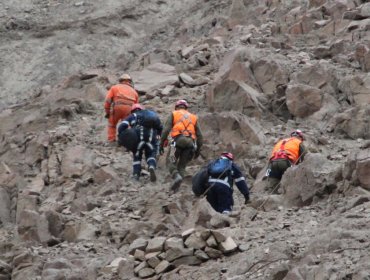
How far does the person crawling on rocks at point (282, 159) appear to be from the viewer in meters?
14.6

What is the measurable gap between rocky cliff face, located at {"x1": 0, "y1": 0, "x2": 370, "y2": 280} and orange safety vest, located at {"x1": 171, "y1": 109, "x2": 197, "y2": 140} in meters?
0.89

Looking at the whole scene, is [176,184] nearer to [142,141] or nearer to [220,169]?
[142,141]

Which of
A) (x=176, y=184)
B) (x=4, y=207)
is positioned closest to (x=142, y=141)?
(x=176, y=184)

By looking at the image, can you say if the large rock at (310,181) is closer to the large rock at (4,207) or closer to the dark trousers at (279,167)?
the dark trousers at (279,167)

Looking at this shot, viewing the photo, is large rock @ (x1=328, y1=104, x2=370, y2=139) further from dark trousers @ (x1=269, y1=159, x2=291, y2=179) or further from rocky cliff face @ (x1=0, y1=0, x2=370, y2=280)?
dark trousers @ (x1=269, y1=159, x2=291, y2=179)

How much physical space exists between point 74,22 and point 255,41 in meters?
10.7

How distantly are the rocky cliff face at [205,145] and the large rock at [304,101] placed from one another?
3cm

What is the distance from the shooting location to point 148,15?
3219cm

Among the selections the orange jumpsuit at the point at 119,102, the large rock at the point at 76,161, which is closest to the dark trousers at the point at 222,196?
the large rock at the point at 76,161

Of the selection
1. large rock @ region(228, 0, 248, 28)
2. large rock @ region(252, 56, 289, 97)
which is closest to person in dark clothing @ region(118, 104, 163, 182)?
large rock @ region(252, 56, 289, 97)

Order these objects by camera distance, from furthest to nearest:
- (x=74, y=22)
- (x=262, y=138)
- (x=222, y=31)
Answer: (x=74, y=22) < (x=222, y=31) < (x=262, y=138)

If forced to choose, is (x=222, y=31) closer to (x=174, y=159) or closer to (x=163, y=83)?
(x=163, y=83)

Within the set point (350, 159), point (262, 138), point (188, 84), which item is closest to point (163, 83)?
point (188, 84)

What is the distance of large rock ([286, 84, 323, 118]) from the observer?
18.0 m
